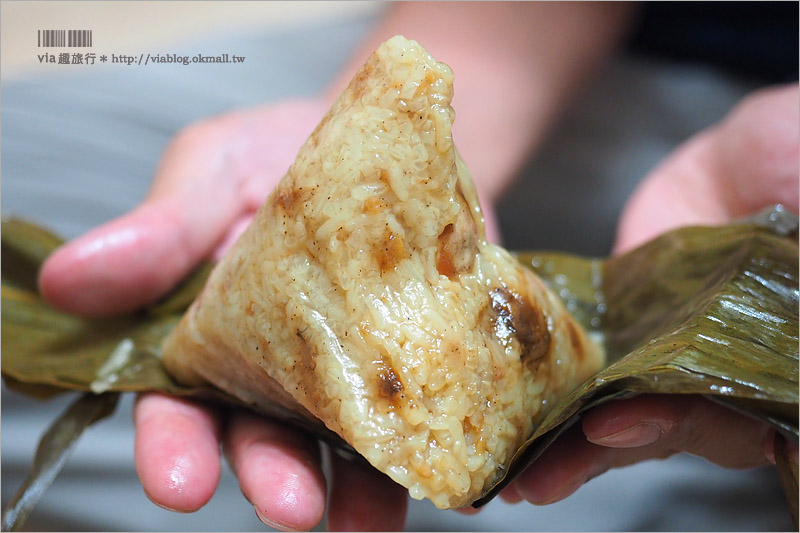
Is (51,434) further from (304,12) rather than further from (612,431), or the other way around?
(304,12)

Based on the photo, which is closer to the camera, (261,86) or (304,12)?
(261,86)

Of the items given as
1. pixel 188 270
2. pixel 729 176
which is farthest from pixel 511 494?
pixel 729 176

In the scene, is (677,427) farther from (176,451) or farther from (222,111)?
(222,111)

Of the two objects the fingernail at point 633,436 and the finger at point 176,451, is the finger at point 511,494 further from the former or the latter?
the finger at point 176,451

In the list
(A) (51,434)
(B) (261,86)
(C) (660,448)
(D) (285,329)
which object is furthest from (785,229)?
(B) (261,86)

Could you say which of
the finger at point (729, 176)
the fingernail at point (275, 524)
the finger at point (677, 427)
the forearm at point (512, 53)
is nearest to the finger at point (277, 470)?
the fingernail at point (275, 524)

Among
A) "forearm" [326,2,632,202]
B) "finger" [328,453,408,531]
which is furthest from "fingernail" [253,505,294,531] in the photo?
"forearm" [326,2,632,202]

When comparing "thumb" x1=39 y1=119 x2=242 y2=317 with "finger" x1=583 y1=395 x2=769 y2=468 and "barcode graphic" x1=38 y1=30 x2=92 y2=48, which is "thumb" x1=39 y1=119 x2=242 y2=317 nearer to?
"barcode graphic" x1=38 y1=30 x2=92 y2=48
